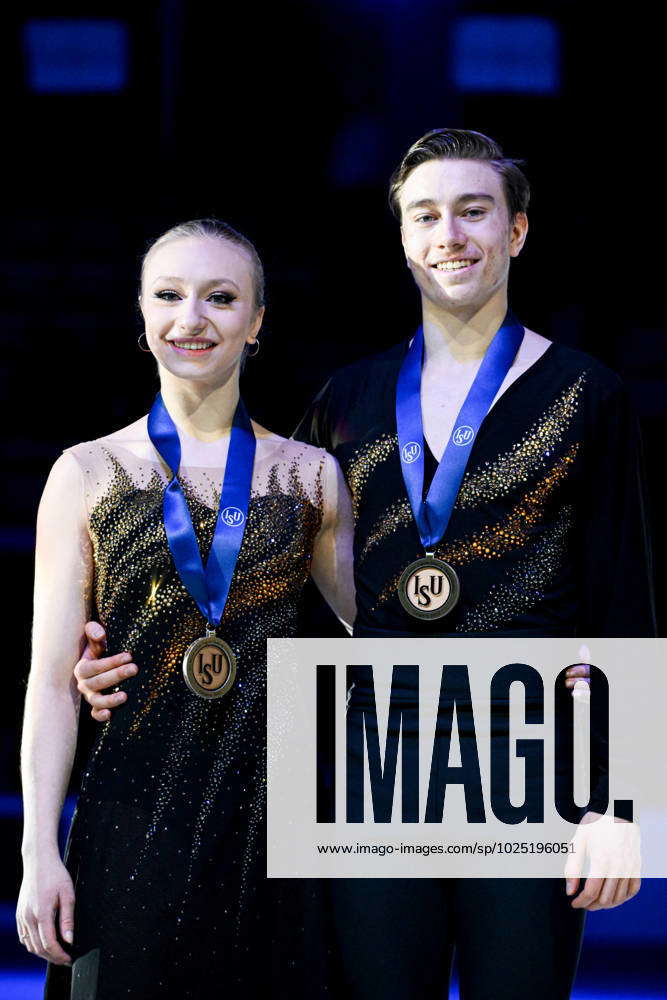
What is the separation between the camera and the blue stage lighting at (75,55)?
12.3ft

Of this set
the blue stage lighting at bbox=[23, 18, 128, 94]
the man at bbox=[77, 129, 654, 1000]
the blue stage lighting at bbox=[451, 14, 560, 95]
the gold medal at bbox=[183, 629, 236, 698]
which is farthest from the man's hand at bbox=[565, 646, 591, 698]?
the blue stage lighting at bbox=[23, 18, 128, 94]

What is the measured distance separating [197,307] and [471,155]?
1.63 feet

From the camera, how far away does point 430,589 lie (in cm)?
200

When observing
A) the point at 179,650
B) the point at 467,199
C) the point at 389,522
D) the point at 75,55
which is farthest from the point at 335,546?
the point at 75,55

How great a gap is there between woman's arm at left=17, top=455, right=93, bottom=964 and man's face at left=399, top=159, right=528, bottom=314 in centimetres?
62

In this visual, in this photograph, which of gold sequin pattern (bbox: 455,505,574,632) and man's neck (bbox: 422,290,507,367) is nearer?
gold sequin pattern (bbox: 455,505,574,632)

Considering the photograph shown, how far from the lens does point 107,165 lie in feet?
12.3

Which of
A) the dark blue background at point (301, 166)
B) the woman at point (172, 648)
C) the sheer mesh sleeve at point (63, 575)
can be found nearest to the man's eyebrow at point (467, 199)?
the woman at point (172, 648)

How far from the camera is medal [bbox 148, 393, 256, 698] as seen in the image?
1.92m

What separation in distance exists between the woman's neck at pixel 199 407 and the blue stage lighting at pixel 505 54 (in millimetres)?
1875

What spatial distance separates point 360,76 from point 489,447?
77.8 inches

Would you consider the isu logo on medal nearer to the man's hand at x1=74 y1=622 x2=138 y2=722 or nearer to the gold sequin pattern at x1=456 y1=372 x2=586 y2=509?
the gold sequin pattern at x1=456 y1=372 x2=586 y2=509

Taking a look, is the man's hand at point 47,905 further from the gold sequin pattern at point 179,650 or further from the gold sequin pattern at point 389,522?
the gold sequin pattern at point 389,522

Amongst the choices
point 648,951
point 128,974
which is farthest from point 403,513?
point 648,951
